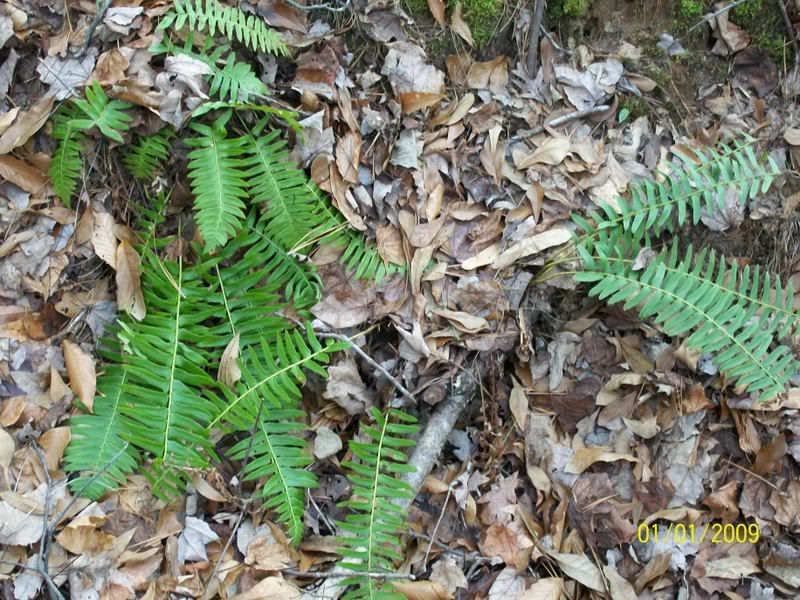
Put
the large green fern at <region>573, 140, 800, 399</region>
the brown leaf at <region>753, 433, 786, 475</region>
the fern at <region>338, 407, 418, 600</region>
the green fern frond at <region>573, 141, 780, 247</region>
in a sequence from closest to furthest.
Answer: the fern at <region>338, 407, 418, 600</region> → the large green fern at <region>573, 140, 800, 399</region> → the green fern frond at <region>573, 141, 780, 247</region> → the brown leaf at <region>753, 433, 786, 475</region>

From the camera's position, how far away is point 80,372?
2.52 m

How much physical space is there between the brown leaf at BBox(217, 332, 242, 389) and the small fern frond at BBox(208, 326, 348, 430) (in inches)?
2.0

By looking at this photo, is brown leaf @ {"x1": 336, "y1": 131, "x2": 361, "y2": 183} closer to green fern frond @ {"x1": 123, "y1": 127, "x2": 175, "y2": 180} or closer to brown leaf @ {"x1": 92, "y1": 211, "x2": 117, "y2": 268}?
green fern frond @ {"x1": 123, "y1": 127, "x2": 175, "y2": 180}

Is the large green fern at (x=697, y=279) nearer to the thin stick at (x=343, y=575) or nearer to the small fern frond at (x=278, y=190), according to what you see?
the small fern frond at (x=278, y=190)

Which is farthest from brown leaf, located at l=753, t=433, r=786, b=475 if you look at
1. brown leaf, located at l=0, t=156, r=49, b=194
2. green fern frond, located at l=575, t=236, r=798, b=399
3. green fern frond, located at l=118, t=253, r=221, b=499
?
brown leaf, located at l=0, t=156, r=49, b=194

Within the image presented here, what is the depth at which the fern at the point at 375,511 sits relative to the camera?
2391 mm

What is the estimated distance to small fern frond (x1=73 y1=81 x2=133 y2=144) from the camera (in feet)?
8.23

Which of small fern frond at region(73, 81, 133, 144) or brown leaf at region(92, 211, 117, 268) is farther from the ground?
small fern frond at region(73, 81, 133, 144)

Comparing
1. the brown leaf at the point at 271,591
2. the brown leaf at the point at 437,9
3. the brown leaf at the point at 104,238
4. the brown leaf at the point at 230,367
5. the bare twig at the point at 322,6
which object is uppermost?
the brown leaf at the point at 437,9

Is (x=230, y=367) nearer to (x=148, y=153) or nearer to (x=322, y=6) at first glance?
(x=148, y=153)

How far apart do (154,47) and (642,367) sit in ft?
7.91

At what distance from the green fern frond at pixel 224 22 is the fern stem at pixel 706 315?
1.64 metres

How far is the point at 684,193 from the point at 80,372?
2.49 metres

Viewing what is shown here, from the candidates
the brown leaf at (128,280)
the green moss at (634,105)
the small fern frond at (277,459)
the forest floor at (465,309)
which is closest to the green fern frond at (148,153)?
the forest floor at (465,309)
